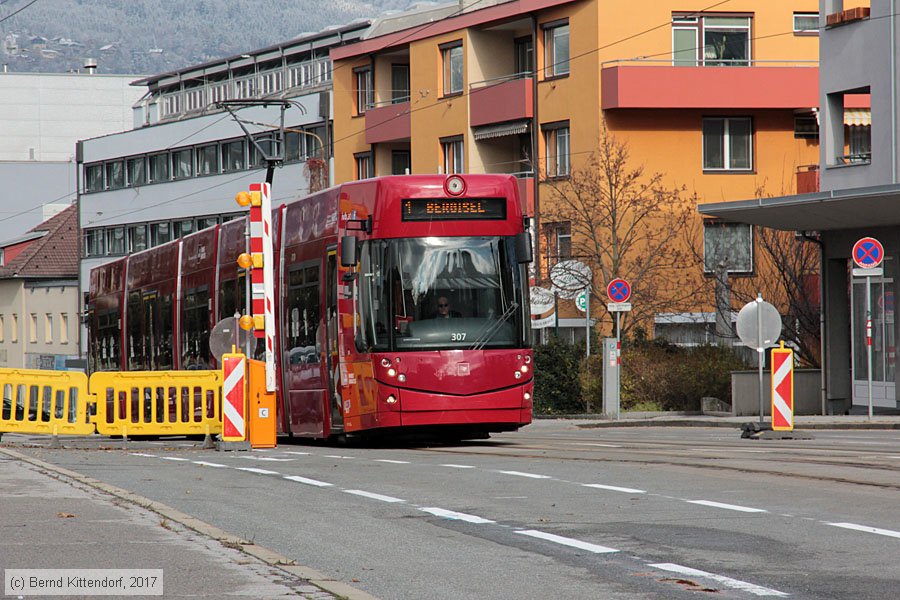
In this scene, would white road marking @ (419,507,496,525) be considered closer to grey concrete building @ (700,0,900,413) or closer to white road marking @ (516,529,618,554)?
white road marking @ (516,529,618,554)

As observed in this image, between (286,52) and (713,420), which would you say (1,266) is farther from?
(713,420)

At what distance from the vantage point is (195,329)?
27859 mm

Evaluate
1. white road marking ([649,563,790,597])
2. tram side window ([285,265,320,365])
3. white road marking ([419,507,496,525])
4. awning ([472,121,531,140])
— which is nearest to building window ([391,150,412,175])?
awning ([472,121,531,140])

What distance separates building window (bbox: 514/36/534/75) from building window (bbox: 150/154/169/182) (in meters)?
29.2

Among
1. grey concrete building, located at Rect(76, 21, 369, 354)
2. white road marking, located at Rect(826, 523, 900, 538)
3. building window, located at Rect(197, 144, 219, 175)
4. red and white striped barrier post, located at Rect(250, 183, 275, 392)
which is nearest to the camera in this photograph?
white road marking, located at Rect(826, 523, 900, 538)

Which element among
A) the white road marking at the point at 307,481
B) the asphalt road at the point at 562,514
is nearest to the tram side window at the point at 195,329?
the asphalt road at the point at 562,514

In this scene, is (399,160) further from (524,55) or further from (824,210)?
(824,210)

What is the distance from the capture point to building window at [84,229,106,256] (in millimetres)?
81562

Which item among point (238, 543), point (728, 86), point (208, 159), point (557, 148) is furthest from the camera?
point (208, 159)

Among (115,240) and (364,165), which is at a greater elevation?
(364,165)

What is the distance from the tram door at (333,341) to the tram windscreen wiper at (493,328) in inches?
75.6

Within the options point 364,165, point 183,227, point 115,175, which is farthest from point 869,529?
point 115,175

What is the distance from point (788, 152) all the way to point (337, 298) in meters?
30.1

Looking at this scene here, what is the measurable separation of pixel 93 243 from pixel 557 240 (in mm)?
41721
